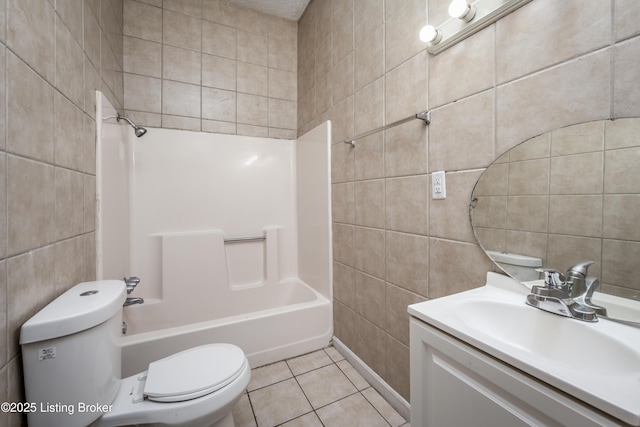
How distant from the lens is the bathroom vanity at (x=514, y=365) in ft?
1.49

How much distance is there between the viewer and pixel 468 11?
94 centimetres

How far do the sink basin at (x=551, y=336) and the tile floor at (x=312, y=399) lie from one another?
826 millimetres

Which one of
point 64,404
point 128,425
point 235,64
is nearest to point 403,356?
point 128,425

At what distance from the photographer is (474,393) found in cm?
62

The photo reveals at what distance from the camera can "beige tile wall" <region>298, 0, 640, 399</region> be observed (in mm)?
722

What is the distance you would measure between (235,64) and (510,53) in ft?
6.83

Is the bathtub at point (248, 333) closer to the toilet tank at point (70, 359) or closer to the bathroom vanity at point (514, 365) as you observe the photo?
the toilet tank at point (70, 359)

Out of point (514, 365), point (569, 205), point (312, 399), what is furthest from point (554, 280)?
point (312, 399)

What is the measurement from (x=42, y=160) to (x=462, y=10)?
1.51 metres

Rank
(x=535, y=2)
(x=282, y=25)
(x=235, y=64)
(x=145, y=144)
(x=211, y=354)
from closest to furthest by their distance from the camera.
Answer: (x=535, y=2)
(x=211, y=354)
(x=145, y=144)
(x=235, y=64)
(x=282, y=25)

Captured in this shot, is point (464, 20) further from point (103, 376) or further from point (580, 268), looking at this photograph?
point (103, 376)

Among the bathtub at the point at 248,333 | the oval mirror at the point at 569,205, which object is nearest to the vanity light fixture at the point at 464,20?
the oval mirror at the point at 569,205

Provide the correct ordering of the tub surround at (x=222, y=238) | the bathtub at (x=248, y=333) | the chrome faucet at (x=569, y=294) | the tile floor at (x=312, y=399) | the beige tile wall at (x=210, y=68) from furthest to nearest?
the beige tile wall at (x=210, y=68), the tub surround at (x=222, y=238), the bathtub at (x=248, y=333), the tile floor at (x=312, y=399), the chrome faucet at (x=569, y=294)

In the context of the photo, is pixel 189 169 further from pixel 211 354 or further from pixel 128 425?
pixel 128 425
